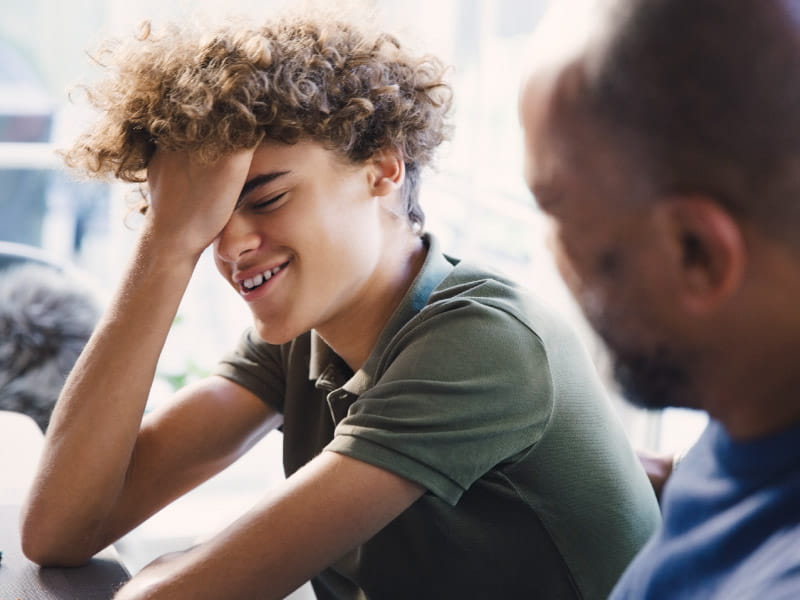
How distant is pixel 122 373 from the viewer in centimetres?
126

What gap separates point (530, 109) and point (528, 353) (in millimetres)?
498

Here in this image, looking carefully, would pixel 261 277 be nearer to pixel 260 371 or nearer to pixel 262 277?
pixel 262 277

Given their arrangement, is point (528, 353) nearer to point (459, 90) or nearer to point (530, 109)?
point (530, 109)

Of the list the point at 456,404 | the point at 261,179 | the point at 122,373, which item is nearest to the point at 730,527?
the point at 456,404

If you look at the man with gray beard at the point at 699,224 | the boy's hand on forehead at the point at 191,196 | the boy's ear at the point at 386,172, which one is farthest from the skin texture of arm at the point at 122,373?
the man with gray beard at the point at 699,224

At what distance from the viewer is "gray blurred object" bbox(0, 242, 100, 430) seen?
79.4 inches

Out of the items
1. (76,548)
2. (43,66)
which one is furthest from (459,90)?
(76,548)

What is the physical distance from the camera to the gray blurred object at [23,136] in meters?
3.09

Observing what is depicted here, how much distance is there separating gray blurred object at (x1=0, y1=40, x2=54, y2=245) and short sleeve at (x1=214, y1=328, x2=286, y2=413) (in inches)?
76.7

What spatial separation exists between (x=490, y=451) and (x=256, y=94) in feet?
1.67

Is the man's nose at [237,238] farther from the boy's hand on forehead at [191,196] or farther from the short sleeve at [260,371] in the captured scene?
the short sleeve at [260,371]

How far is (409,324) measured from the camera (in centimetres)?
117

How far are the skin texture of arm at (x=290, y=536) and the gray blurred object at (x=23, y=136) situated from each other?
240cm

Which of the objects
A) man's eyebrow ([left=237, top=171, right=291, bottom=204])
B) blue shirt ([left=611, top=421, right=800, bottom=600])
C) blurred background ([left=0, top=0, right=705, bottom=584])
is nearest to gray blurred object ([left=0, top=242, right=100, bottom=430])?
blurred background ([left=0, top=0, right=705, bottom=584])
